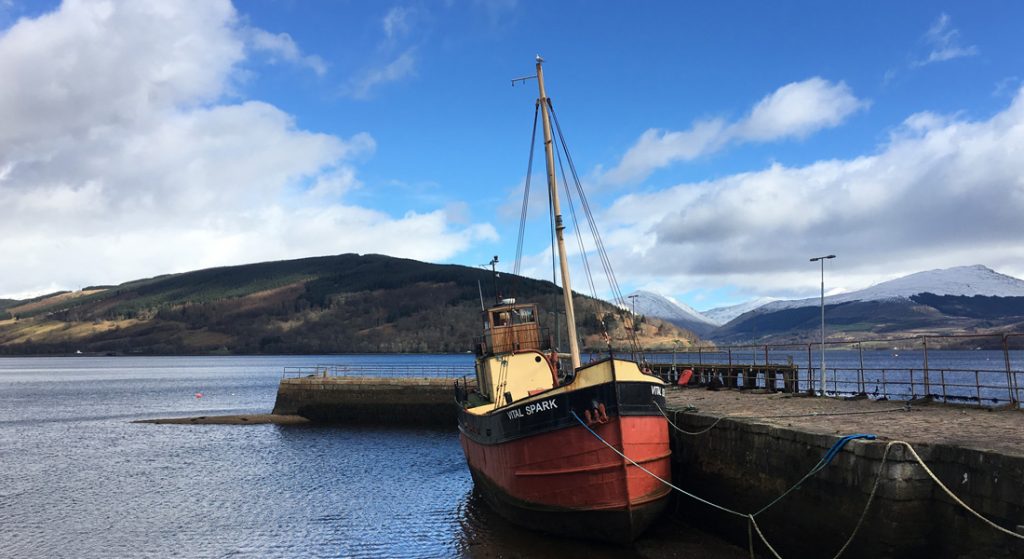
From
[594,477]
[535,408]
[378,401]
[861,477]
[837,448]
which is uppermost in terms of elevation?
[535,408]

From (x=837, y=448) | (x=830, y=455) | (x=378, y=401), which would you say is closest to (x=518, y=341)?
(x=830, y=455)

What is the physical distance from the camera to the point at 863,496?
1216cm

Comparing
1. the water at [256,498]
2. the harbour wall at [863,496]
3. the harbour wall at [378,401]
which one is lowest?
the water at [256,498]

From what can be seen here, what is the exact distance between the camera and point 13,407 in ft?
220

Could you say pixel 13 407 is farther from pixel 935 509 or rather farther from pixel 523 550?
pixel 935 509

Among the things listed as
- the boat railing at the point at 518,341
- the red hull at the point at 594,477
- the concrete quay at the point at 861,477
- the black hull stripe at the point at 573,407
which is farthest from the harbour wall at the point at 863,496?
the boat railing at the point at 518,341

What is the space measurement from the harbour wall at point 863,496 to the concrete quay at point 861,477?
0.02 meters

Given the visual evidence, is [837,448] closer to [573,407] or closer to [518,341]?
[573,407]

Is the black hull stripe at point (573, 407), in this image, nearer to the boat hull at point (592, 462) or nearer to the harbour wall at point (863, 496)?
the boat hull at point (592, 462)

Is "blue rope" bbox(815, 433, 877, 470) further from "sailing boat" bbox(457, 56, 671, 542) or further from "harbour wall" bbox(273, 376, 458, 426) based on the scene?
"harbour wall" bbox(273, 376, 458, 426)

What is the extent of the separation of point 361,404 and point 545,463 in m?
33.5

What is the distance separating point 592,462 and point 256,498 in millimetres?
16109

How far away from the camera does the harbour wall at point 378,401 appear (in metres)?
47.6

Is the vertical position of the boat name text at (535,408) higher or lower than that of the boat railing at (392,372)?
higher
